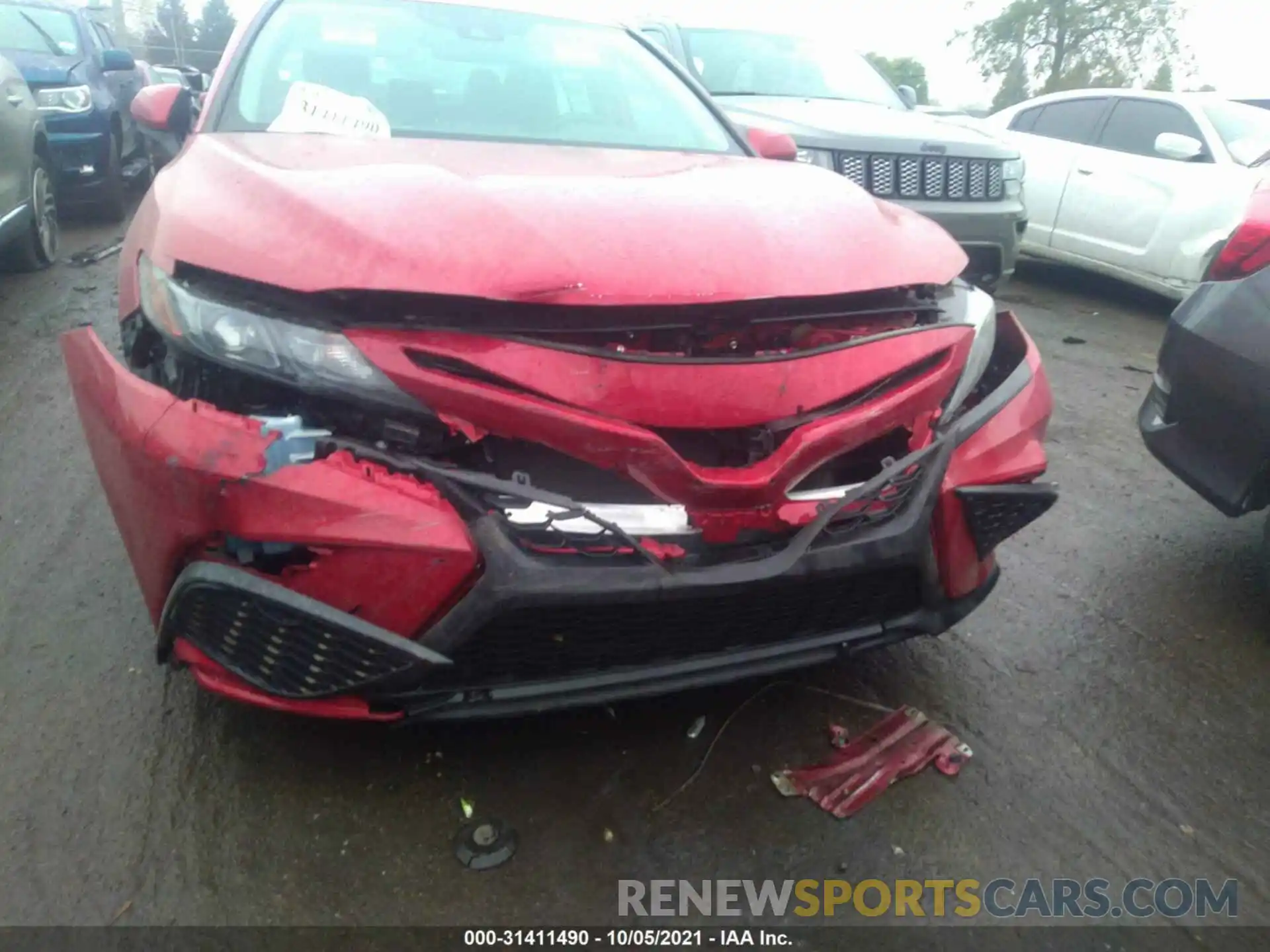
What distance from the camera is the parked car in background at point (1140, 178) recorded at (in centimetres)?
630

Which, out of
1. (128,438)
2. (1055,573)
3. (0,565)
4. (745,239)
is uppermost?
(745,239)

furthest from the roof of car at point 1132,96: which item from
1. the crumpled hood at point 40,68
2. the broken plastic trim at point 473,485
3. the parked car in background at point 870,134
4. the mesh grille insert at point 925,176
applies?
the crumpled hood at point 40,68

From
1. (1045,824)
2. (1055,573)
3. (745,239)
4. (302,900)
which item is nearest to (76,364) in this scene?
(302,900)

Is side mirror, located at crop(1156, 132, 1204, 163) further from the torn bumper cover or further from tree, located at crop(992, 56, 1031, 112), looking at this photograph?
tree, located at crop(992, 56, 1031, 112)

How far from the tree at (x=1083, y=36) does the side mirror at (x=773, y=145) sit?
29310mm

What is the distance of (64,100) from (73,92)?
0.11 meters

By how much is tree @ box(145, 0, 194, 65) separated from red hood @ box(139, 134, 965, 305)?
94.9 feet

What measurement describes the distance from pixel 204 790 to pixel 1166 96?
7.46m

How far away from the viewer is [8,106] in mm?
5484

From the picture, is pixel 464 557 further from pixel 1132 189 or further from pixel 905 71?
pixel 905 71

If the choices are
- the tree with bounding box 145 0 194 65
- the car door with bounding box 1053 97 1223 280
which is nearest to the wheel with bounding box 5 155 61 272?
the car door with bounding box 1053 97 1223 280

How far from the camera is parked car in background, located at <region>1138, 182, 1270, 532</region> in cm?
272

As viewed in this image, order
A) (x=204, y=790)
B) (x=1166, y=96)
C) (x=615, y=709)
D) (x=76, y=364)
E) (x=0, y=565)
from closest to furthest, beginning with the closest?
(x=76, y=364) < (x=204, y=790) < (x=615, y=709) < (x=0, y=565) < (x=1166, y=96)

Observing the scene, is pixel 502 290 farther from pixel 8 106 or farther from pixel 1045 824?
pixel 8 106
